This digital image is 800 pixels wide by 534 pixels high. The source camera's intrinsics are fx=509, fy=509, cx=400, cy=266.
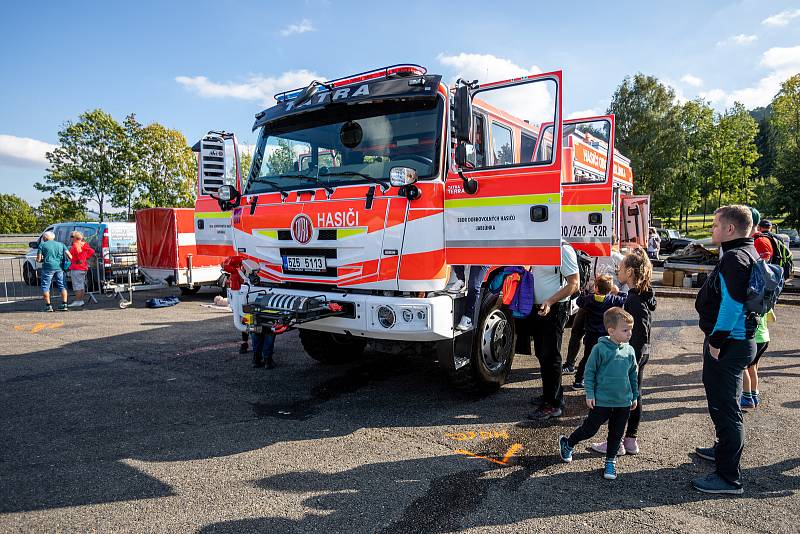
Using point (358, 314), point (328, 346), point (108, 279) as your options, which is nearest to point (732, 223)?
point (358, 314)

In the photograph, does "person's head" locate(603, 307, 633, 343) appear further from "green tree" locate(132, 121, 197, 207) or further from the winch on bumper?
"green tree" locate(132, 121, 197, 207)

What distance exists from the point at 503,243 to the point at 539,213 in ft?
1.27

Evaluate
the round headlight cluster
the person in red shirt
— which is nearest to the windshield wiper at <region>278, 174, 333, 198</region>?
the round headlight cluster

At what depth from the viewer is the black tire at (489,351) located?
498 centimetres

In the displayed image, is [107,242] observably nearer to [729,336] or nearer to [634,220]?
[634,220]

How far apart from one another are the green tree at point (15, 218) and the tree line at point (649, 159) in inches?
178

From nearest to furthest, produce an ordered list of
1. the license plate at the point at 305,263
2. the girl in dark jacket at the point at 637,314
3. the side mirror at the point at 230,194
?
the girl in dark jacket at the point at 637,314 → the license plate at the point at 305,263 → the side mirror at the point at 230,194

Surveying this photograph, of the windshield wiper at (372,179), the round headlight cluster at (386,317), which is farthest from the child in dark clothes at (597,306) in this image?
the windshield wiper at (372,179)

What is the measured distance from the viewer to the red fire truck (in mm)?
4293

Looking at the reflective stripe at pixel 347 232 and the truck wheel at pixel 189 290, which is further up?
the reflective stripe at pixel 347 232

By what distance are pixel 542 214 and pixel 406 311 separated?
54.5 inches

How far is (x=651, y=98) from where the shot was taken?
39531 millimetres

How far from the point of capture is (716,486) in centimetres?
335

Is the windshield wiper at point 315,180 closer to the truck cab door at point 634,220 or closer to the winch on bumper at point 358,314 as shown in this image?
the winch on bumper at point 358,314
